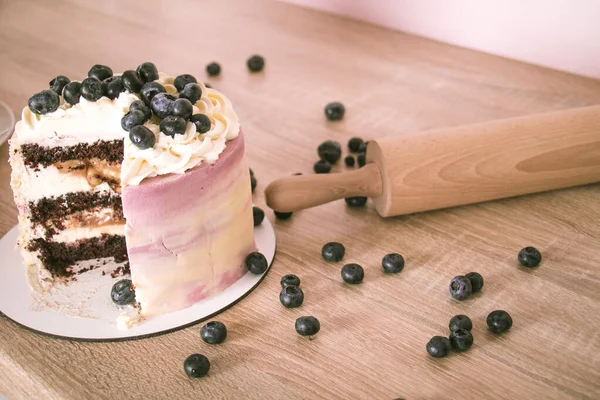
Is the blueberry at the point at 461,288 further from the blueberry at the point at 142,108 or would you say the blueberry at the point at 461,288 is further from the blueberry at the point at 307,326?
the blueberry at the point at 142,108

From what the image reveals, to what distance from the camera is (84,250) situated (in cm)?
209

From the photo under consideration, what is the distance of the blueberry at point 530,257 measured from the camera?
1.93 metres

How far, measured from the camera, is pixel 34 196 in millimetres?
1972

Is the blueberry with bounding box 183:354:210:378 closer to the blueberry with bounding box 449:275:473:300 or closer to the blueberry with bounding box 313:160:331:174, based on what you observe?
the blueberry with bounding box 449:275:473:300

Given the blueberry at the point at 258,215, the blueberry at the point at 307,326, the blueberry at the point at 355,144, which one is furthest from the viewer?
the blueberry at the point at 355,144

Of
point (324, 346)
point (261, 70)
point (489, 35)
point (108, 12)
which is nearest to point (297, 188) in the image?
point (324, 346)

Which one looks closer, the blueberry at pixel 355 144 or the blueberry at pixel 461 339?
the blueberry at pixel 461 339

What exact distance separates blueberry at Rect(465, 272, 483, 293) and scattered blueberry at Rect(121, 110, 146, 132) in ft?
2.93

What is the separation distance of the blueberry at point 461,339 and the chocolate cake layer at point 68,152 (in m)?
0.95

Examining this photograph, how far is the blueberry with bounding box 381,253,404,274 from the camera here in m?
1.93

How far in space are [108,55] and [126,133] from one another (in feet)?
4.87

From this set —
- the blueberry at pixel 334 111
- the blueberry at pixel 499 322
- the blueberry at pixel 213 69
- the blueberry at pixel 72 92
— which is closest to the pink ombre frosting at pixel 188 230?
the blueberry at pixel 72 92

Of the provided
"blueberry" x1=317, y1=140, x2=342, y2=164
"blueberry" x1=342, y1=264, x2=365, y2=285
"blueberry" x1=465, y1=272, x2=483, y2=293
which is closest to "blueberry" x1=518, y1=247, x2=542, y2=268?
"blueberry" x1=465, y1=272, x2=483, y2=293

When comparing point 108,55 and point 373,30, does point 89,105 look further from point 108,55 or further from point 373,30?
point 373,30
